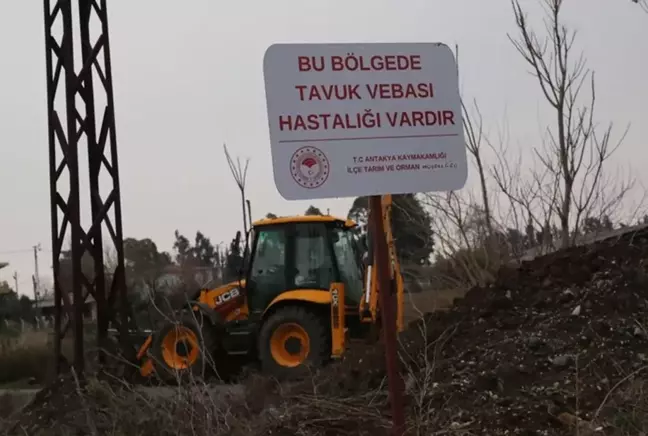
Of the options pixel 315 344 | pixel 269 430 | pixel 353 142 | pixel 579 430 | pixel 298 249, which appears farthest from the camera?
pixel 298 249

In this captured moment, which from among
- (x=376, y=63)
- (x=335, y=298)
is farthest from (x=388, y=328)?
(x=335, y=298)

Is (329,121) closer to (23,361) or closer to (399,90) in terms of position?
(399,90)

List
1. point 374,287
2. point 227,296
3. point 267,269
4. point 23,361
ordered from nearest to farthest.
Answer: point 374,287 → point 267,269 → point 227,296 → point 23,361

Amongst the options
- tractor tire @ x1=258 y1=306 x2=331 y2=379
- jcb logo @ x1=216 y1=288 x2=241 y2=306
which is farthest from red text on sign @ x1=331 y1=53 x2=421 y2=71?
jcb logo @ x1=216 y1=288 x2=241 y2=306

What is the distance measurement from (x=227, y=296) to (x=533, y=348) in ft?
21.5

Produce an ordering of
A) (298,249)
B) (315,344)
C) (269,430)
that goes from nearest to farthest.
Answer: (269,430), (315,344), (298,249)

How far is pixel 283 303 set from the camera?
11.6 meters

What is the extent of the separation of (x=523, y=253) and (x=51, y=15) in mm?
7313

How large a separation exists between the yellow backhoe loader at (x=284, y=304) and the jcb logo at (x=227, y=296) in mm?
15

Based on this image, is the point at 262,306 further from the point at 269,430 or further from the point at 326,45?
the point at 326,45

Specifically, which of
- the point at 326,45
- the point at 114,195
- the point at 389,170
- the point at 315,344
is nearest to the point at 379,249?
the point at 389,170

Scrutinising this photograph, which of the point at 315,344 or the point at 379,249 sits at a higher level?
the point at 379,249

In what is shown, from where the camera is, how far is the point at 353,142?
4.45 m

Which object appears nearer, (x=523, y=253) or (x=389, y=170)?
(x=389, y=170)
